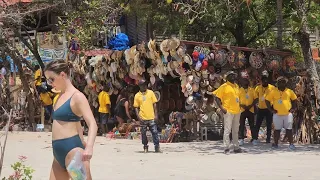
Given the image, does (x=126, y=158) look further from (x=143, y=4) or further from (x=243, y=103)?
(x=143, y=4)

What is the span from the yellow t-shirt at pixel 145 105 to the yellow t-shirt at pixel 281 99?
2.77 metres

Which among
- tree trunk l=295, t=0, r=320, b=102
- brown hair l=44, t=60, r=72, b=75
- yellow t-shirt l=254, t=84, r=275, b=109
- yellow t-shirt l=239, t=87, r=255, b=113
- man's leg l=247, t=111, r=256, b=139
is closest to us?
brown hair l=44, t=60, r=72, b=75

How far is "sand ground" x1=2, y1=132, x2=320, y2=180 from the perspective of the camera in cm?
1013

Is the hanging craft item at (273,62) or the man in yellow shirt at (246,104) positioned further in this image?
the hanging craft item at (273,62)

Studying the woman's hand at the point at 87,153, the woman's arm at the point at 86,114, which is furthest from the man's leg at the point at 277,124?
the woman's hand at the point at 87,153

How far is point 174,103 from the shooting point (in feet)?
59.7

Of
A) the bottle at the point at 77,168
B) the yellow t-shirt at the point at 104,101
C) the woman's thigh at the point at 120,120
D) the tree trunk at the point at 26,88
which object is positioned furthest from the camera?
the tree trunk at the point at 26,88

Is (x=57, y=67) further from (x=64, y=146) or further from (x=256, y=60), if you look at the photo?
(x=256, y=60)

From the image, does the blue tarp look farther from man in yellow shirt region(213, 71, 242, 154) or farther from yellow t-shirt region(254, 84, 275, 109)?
man in yellow shirt region(213, 71, 242, 154)

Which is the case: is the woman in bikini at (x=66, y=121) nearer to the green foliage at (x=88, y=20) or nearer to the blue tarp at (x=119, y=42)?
the green foliage at (x=88, y=20)

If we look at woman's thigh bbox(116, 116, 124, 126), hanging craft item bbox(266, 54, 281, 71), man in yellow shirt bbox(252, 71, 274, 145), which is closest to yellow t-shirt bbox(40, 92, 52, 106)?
woman's thigh bbox(116, 116, 124, 126)

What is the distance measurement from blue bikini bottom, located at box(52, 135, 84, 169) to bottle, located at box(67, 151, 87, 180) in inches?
5.4

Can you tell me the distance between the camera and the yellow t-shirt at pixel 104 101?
18.8 m

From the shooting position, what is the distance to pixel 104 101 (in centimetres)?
1886
